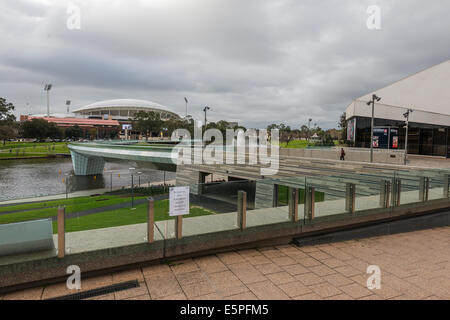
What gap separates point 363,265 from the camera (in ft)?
17.3

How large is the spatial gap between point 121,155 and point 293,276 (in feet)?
111

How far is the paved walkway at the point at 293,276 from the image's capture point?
4.27 metres

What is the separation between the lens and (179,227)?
5.46 meters

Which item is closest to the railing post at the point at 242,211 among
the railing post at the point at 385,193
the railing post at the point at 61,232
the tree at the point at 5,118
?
the railing post at the point at 61,232

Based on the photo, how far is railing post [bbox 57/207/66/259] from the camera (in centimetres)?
458

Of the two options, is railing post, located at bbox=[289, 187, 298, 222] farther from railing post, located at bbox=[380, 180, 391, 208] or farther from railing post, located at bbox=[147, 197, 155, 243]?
railing post, located at bbox=[147, 197, 155, 243]

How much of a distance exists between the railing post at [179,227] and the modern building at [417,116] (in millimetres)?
38111

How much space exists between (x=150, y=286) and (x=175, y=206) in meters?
1.43

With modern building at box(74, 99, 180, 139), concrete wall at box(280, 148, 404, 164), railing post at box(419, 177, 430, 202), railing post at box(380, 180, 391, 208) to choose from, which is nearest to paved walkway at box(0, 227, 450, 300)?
railing post at box(380, 180, 391, 208)

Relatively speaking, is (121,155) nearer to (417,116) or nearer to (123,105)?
(417,116)

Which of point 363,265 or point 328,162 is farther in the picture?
point 328,162
